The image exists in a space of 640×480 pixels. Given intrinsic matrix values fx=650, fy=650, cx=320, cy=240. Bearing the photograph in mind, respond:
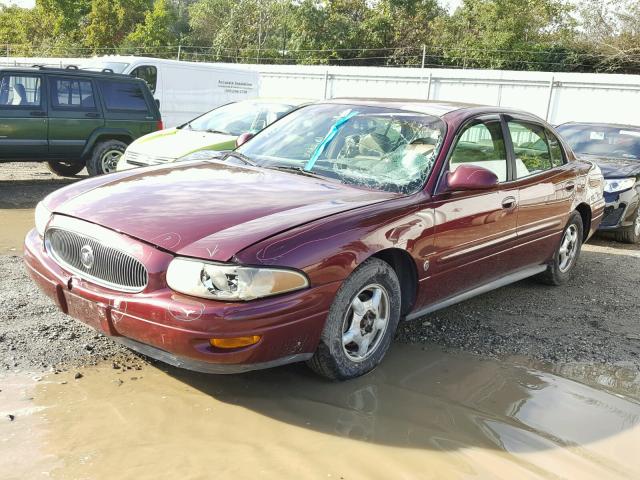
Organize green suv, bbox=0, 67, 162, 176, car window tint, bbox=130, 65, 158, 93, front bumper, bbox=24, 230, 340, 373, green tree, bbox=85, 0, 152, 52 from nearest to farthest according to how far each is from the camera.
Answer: front bumper, bbox=24, 230, 340, 373 → green suv, bbox=0, 67, 162, 176 → car window tint, bbox=130, 65, 158, 93 → green tree, bbox=85, 0, 152, 52

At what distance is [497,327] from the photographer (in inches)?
189

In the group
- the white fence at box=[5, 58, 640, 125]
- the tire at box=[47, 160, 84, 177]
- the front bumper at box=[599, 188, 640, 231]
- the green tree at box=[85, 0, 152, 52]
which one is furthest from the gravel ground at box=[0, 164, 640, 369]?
the green tree at box=[85, 0, 152, 52]

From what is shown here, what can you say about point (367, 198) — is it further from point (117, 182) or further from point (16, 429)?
point (16, 429)

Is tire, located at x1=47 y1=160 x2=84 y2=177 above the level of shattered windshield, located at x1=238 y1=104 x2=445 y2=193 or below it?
below

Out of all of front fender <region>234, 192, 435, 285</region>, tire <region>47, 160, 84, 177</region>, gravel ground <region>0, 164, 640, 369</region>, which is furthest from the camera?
tire <region>47, 160, 84, 177</region>

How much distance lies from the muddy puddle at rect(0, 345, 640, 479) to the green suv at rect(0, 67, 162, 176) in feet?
22.3

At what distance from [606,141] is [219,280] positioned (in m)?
7.80

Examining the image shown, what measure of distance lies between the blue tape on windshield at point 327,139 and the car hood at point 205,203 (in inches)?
8.8

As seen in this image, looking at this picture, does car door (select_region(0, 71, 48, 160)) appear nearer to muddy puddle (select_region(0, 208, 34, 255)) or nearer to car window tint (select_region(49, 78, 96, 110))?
car window tint (select_region(49, 78, 96, 110))

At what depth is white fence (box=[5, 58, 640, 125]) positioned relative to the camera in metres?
18.1

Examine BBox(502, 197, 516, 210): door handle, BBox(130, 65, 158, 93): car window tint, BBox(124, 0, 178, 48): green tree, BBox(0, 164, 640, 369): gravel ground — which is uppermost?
BBox(124, 0, 178, 48): green tree

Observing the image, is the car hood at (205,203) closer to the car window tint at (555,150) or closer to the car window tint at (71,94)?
the car window tint at (555,150)

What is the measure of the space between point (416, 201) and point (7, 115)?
24.2 ft

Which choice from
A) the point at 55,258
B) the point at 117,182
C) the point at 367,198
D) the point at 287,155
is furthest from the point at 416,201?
the point at 55,258
